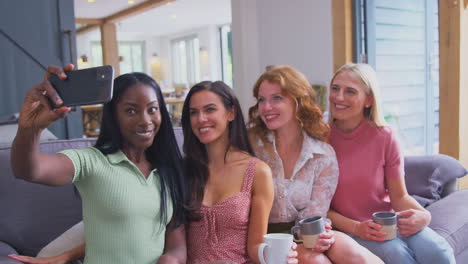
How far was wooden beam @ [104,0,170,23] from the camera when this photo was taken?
8.67 metres

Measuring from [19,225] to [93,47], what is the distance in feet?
47.0

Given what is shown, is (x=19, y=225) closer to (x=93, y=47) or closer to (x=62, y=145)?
(x=62, y=145)

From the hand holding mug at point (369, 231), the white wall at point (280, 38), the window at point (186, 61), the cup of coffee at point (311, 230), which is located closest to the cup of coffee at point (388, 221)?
the hand holding mug at point (369, 231)

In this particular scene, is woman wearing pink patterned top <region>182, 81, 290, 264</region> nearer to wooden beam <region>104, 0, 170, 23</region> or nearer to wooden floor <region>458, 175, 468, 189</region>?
wooden floor <region>458, 175, 468, 189</region>

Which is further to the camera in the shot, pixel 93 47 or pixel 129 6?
pixel 93 47

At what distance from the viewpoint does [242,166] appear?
165cm

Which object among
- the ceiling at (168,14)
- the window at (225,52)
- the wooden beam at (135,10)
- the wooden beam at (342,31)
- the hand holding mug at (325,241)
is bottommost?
the hand holding mug at (325,241)

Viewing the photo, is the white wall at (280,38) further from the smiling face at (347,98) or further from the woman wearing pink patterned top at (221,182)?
the woman wearing pink patterned top at (221,182)

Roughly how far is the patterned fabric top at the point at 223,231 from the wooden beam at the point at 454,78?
84.5 inches

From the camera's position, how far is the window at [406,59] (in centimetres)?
395

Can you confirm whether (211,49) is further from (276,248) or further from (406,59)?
(276,248)

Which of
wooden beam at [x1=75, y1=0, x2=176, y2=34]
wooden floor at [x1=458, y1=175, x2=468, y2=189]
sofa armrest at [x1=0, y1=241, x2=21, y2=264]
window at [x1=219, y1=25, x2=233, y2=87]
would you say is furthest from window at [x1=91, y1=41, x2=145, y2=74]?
sofa armrest at [x1=0, y1=241, x2=21, y2=264]

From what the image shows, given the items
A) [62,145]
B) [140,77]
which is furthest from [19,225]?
[140,77]

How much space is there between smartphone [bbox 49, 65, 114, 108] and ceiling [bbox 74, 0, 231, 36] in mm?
8352
